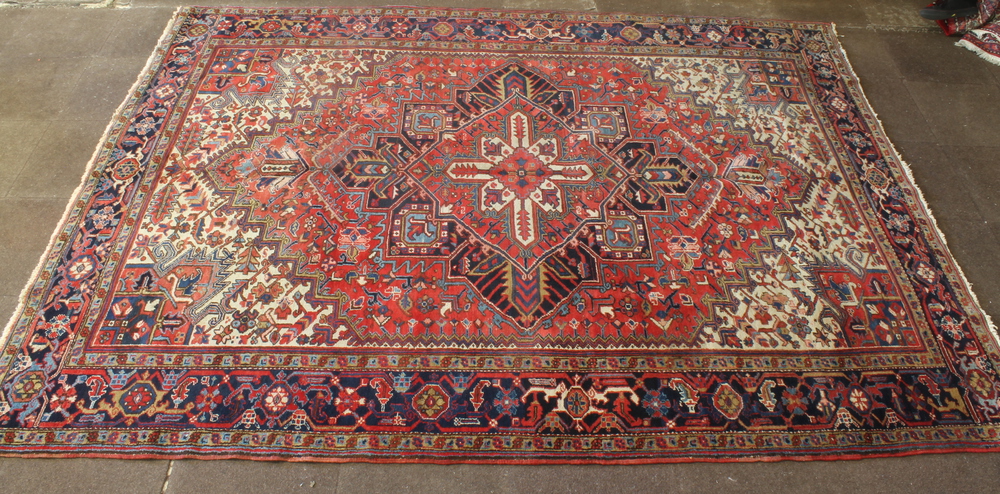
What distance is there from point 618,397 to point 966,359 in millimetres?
1450

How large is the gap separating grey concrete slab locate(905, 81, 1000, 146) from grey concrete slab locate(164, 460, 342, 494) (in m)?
3.46

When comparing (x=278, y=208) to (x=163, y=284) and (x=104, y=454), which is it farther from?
(x=104, y=454)

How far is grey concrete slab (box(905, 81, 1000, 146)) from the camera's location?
2748 millimetres

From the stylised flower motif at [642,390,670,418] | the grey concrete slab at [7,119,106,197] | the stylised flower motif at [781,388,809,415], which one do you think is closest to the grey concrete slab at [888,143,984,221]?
the stylised flower motif at [781,388,809,415]

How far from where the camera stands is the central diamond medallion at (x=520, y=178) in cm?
233

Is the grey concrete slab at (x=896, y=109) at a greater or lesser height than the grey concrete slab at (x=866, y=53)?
lesser

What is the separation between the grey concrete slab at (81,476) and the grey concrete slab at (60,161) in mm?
1240

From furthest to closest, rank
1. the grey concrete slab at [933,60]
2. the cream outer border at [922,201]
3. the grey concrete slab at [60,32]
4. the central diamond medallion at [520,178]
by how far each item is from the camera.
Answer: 1. the grey concrete slab at [933,60]
2. the grey concrete slab at [60,32]
3. the central diamond medallion at [520,178]
4. the cream outer border at [922,201]

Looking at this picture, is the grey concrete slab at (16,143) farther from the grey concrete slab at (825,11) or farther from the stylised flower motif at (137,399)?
the grey concrete slab at (825,11)

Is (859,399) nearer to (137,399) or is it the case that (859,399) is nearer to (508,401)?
(508,401)

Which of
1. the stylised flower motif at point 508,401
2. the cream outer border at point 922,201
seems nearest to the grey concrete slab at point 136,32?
the stylised flower motif at point 508,401

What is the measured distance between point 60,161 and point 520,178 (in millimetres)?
2255

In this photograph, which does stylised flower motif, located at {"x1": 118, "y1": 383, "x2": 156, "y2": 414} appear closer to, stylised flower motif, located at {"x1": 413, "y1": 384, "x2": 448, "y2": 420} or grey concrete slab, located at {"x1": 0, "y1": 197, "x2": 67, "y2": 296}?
grey concrete slab, located at {"x1": 0, "y1": 197, "x2": 67, "y2": 296}

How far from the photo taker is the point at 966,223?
2428 millimetres
